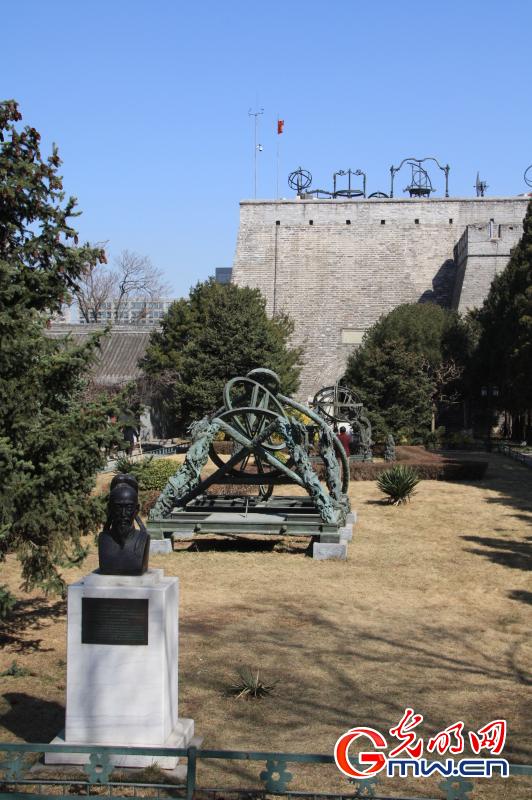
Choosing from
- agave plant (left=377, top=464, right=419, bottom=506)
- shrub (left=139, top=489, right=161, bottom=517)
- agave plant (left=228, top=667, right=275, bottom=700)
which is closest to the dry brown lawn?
agave plant (left=228, top=667, right=275, bottom=700)

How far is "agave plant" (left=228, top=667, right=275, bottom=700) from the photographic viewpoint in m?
7.42

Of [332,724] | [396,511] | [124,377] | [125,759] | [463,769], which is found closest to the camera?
[463,769]

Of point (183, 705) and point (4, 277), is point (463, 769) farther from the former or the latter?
point (4, 277)

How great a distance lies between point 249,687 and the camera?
745cm

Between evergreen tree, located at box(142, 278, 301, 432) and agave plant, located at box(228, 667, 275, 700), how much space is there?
2829 centimetres

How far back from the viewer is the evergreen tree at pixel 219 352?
124 feet

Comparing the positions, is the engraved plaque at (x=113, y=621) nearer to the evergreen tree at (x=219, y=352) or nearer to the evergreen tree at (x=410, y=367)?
the evergreen tree at (x=219, y=352)

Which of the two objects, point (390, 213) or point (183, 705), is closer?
point (183, 705)

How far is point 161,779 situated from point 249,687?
5.66ft

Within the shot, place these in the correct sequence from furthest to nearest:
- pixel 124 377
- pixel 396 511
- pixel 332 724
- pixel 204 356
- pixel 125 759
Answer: pixel 124 377, pixel 204 356, pixel 396 511, pixel 332 724, pixel 125 759

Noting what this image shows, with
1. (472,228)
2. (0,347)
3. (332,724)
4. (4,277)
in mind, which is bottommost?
(332,724)

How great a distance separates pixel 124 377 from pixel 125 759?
4063 centimetres

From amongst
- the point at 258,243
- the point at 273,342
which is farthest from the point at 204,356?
the point at 258,243

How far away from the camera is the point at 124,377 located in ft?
151
